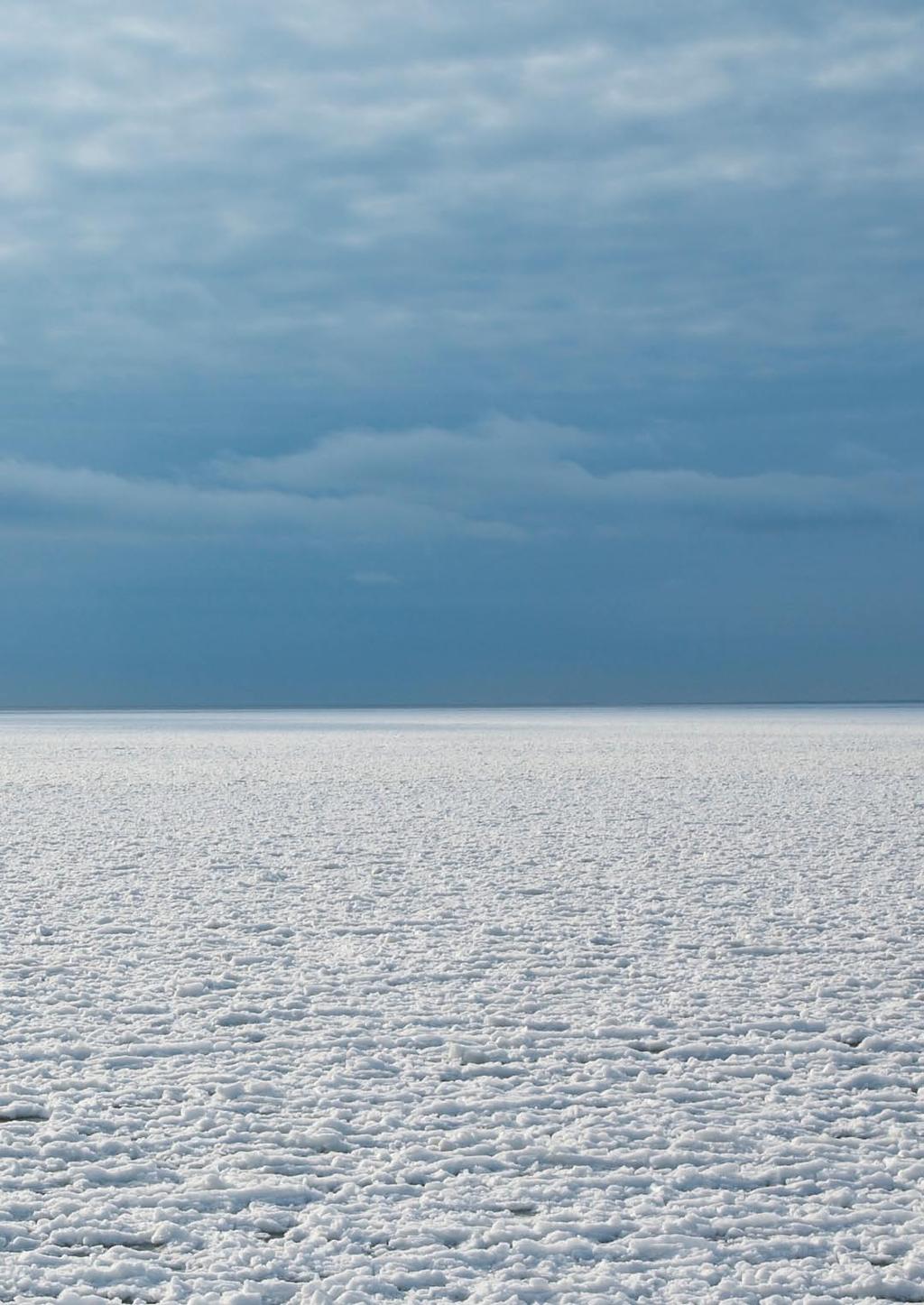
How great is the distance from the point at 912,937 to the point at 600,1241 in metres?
4.35

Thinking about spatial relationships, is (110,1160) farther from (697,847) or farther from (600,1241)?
(697,847)

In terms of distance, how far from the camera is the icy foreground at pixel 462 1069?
10.9 feet

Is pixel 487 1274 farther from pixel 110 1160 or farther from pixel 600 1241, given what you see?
pixel 110 1160

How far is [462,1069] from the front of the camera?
4.89m

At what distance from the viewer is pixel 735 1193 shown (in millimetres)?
3730

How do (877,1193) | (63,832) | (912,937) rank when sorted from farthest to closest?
(63,832) < (912,937) < (877,1193)

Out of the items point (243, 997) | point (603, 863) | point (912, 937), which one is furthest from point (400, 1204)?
point (603, 863)

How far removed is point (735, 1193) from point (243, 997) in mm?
2782

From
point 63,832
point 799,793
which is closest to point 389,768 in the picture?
point 799,793

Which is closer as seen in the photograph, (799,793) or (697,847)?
(697,847)

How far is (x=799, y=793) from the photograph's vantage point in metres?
15.9

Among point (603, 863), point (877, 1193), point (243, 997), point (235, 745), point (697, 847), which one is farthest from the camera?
point (235, 745)

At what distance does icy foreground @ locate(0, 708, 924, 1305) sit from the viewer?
3.33m

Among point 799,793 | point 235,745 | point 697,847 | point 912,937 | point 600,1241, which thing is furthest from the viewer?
point 235,745
